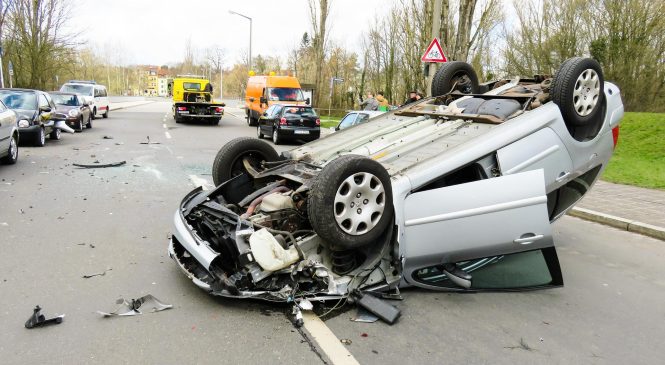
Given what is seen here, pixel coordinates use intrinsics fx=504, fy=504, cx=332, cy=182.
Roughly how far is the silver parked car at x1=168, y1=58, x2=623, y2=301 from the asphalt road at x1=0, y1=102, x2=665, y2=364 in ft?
0.79

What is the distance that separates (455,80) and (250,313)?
13.5ft

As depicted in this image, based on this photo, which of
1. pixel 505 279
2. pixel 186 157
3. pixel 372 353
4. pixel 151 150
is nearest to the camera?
pixel 372 353

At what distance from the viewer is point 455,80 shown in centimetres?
640

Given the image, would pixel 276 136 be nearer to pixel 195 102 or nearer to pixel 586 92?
pixel 195 102

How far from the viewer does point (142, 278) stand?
14.5ft

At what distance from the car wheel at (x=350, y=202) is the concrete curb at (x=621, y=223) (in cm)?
471

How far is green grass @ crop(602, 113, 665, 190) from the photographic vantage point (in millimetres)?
10727

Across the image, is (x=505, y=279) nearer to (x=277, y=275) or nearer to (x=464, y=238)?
(x=464, y=238)

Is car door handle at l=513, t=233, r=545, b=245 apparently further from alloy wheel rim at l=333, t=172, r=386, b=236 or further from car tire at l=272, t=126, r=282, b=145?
car tire at l=272, t=126, r=282, b=145

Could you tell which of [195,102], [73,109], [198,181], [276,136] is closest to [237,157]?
[198,181]

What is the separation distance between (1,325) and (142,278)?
1.16m

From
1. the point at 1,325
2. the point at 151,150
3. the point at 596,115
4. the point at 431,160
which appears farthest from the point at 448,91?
the point at 151,150

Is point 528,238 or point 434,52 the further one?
point 434,52

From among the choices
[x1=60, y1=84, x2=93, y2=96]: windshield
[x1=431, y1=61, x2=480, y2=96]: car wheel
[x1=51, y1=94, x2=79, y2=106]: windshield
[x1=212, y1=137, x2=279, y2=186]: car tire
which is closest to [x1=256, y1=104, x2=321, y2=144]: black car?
[x1=51, y1=94, x2=79, y2=106]: windshield
